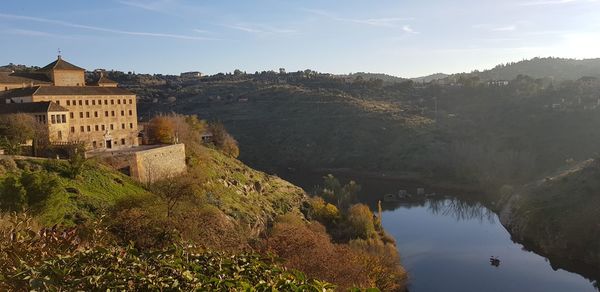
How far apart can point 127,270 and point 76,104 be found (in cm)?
3394

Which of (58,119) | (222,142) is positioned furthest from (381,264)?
(222,142)

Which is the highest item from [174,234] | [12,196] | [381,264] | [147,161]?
[174,234]

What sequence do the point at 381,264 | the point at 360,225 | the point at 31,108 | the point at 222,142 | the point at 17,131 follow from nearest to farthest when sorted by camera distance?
the point at 17,131, the point at 31,108, the point at 381,264, the point at 360,225, the point at 222,142

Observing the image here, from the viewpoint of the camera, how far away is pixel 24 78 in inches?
1567

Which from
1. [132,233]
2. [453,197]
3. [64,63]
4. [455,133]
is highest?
[64,63]

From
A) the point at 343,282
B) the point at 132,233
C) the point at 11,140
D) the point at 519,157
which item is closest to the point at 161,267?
the point at 132,233

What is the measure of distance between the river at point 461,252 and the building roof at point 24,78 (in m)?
33.2

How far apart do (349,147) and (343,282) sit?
8048 centimetres

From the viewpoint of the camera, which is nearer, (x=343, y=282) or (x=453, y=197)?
(x=343, y=282)

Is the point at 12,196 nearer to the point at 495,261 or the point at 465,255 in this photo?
the point at 495,261

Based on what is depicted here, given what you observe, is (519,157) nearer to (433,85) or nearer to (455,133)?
(455,133)

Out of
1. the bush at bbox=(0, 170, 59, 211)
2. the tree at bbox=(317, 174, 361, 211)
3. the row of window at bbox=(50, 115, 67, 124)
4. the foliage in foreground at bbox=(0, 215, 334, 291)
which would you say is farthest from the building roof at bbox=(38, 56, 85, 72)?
the foliage in foreground at bbox=(0, 215, 334, 291)

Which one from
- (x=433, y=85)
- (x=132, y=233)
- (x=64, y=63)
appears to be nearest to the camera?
(x=132, y=233)

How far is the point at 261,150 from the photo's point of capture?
10456cm
